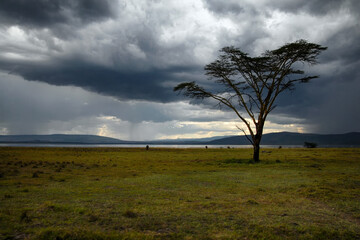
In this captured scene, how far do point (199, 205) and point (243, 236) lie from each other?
3.66m

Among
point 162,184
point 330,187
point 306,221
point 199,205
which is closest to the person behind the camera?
point 306,221

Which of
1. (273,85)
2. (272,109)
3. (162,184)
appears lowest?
(162,184)

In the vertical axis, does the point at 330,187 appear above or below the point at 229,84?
below

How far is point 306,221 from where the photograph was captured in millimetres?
8445

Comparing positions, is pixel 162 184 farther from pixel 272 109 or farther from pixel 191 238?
pixel 272 109

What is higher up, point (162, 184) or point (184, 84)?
point (184, 84)

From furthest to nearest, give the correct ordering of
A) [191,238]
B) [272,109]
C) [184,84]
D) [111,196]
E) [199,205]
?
[184,84] → [272,109] → [111,196] → [199,205] → [191,238]

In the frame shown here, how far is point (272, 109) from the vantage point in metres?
33.6

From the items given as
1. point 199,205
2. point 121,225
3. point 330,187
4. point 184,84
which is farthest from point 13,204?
point 184,84

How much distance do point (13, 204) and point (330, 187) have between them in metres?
16.2

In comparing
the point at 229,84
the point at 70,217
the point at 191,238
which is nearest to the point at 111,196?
the point at 70,217

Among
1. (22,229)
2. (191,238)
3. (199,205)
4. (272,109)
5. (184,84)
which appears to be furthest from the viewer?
(184,84)

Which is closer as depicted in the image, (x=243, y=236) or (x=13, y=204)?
(x=243, y=236)

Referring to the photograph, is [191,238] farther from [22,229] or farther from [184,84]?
[184,84]
